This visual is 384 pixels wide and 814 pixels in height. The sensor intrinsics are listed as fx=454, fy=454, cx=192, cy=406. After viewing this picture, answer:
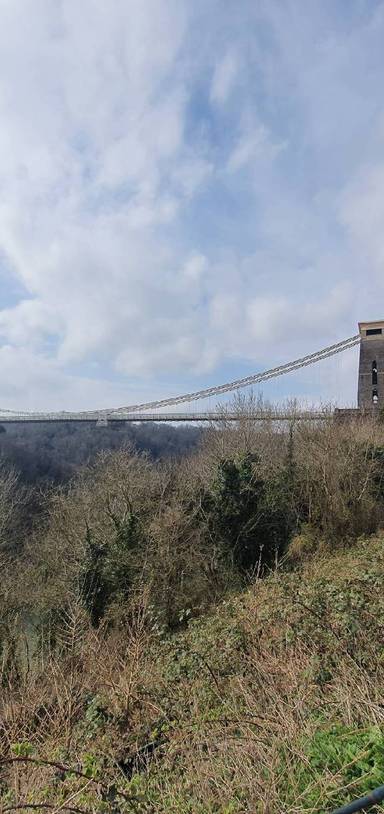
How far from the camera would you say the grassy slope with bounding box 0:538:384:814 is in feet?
10.7

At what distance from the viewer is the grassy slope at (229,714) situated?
327 centimetres

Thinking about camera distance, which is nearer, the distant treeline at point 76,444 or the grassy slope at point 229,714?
the grassy slope at point 229,714

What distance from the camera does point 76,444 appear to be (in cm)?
5591

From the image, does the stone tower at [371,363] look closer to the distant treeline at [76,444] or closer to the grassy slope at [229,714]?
the distant treeline at [76,444]

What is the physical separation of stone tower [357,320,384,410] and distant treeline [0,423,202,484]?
54.1 ft

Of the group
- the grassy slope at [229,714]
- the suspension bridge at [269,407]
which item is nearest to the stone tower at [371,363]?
the suspension bridge at [269,407]

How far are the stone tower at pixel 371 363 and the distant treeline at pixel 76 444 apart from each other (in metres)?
16.5

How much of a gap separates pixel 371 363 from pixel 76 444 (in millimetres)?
35142

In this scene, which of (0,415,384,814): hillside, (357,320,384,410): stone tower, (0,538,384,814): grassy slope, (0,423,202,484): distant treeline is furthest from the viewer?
(0,423,202,484): distant treeline

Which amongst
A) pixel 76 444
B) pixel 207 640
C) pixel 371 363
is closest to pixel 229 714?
pixel 207 640

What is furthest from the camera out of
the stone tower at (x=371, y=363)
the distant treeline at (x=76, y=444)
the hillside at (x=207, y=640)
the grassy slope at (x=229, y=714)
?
the distant treeline at (x=76, y=444)

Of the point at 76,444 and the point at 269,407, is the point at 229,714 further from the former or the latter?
the point at 76,444

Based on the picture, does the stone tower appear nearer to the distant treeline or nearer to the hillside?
the distant treeline

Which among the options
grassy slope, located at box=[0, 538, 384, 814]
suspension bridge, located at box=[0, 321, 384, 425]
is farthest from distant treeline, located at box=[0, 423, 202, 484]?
grassy slope, located at box=[0, 538, 384, 814]
